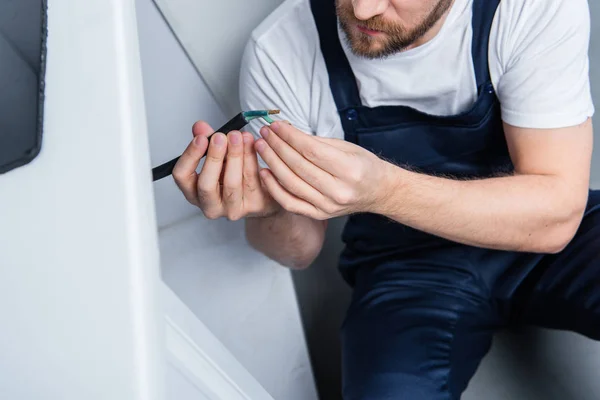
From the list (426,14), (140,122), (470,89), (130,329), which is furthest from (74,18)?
(470,89)

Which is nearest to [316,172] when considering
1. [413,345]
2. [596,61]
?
[413,345]

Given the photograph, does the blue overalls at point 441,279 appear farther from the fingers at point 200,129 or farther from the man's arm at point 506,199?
the fingers at point 200,129

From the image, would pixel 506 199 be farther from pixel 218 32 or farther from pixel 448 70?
pixel 218 32

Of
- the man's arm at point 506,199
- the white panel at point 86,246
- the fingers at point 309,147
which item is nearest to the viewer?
the white panel at point 86,246

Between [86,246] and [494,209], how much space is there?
52cm

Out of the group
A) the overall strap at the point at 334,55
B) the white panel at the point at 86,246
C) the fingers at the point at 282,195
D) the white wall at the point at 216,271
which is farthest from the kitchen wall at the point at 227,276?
the white panel at the point at 86,246

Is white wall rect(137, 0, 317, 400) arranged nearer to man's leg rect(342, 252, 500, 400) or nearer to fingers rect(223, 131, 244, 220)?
man's leg rect(342, 252, 500, 400)

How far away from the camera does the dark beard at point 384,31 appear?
0.73 meters

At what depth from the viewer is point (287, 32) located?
823 millimetres

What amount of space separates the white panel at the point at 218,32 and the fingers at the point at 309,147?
0.84 feet

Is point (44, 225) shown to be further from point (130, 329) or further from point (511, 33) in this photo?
point (511, 33)

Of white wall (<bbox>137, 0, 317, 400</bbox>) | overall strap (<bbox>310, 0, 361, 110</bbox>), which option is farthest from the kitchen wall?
overall strap (<bbox>310, 0, 361, 110</bbox>)

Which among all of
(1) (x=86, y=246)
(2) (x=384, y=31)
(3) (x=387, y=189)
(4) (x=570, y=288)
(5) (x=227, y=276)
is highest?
(1) (x=86, y=246)

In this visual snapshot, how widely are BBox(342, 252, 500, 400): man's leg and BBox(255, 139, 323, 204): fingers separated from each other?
0.29 m
